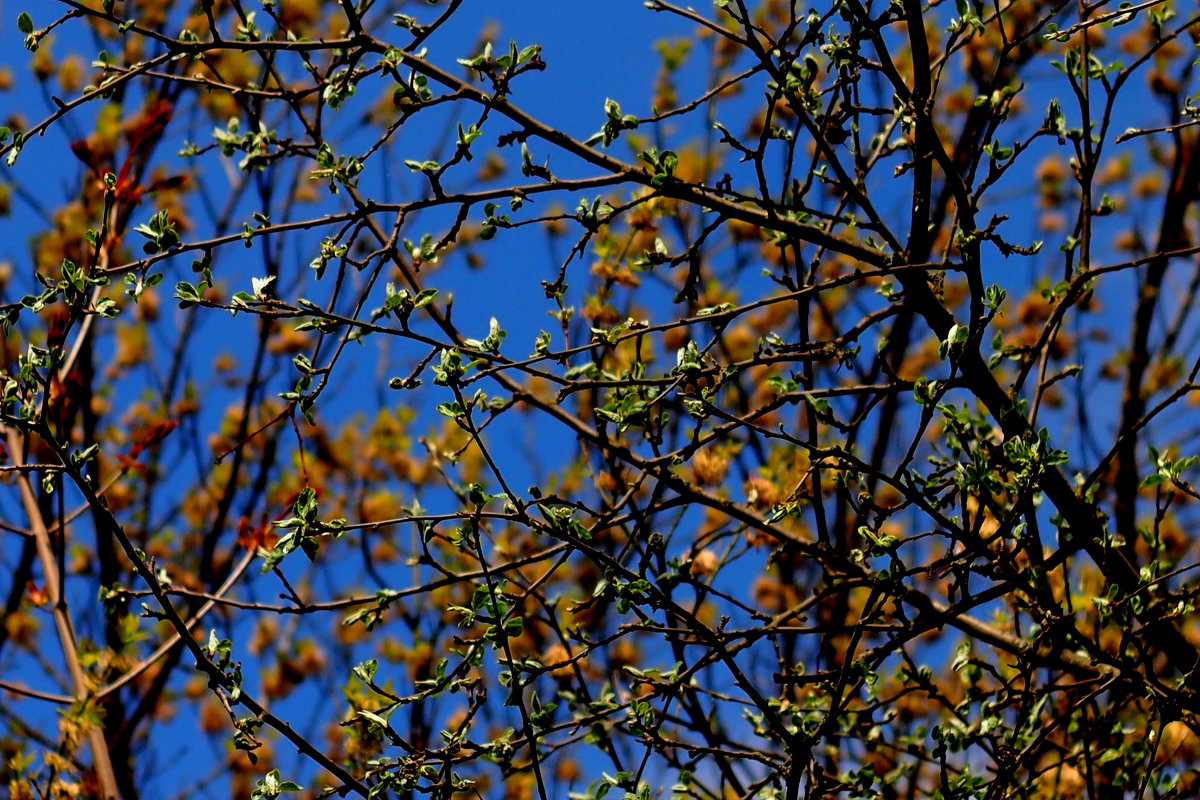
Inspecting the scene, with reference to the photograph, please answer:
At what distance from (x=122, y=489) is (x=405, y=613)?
6.25 ft

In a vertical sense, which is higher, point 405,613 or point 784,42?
point 405,613

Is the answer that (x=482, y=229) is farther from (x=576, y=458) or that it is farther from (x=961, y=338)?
(x=576, y=458)

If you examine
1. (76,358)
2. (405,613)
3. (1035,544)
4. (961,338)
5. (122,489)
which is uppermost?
(122,489)

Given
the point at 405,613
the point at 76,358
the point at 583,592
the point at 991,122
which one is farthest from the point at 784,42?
the point at 583,592

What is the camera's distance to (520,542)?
15.0 feet

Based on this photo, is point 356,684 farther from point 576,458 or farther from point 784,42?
point 784,42

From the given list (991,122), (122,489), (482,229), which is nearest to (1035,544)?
(991,122)

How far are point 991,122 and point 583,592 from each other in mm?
3180

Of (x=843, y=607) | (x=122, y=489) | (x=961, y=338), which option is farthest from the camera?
(x=122, y=489)

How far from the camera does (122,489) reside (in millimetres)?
5504

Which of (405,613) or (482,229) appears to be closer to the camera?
(482,229)

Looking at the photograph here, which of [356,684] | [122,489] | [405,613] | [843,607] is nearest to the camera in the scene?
[356,684]

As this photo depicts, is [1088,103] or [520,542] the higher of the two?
[520,542]

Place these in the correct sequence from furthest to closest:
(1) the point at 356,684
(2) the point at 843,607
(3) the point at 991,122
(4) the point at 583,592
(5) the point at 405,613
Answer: (4) the point at 583,592, (5) the point at 405,613, (2) the point at 843,607, (1) the point at 356,684, (3) the point at 991,122
